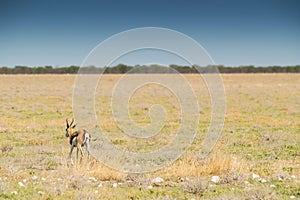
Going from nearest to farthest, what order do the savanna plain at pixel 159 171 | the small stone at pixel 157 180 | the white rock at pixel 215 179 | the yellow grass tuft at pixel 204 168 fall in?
1. the savanna plain at pixel 159 171
2. the small stone at pixel 157 180
3. the white rock at pixel 215 179
4. the yellow grass tuft at pixel 204 168

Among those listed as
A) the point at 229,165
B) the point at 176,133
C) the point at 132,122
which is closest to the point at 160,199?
the point at 229,165

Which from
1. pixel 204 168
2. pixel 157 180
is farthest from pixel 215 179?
pixel 157 180

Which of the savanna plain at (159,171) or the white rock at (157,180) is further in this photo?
the white rock at (157,180)

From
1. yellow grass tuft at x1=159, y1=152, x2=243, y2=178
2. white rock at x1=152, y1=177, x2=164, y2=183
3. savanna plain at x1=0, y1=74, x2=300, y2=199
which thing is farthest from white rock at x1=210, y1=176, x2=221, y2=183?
white rock at x1=152, y1=177, x2=164, y2=183

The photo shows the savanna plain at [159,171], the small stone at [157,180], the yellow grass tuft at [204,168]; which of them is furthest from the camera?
the yellow grass tuft at [204,168]

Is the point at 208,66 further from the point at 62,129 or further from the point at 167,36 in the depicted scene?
the point at 62,129

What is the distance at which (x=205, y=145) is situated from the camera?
13.0 meters

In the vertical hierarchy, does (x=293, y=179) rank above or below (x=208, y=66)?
below

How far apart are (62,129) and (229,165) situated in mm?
9401

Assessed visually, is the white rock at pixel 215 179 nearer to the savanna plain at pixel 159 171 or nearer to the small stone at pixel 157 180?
the savanna plain at pixel 159 171

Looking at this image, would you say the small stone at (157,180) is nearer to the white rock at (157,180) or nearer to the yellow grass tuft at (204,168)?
the white rock at (157,180)

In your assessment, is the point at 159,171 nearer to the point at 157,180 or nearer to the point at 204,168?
the point at 157,180

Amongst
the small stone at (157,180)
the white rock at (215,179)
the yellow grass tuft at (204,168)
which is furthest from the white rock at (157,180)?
the white rock at (215,179)

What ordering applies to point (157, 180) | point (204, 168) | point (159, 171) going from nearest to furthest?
point (157, 180) → point (204, 168) → point (159, 171)
